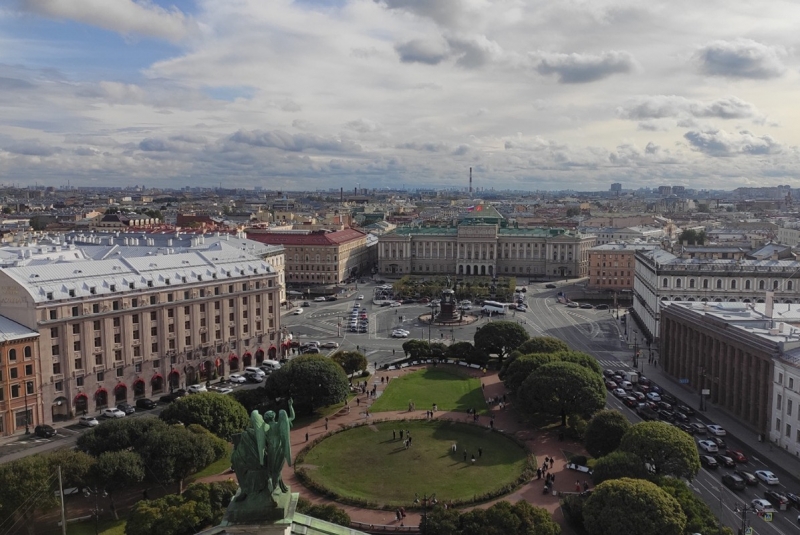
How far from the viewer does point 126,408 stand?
76.2m

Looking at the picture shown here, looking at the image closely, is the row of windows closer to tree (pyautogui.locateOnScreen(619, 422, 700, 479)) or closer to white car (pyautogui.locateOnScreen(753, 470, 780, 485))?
white car (pyautogui.locateOnScreen(753, 470, 780, 485))

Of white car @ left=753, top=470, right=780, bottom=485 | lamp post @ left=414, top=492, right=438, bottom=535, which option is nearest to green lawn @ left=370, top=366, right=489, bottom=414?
lamp post @ left=414, top=492, right=438, bottom=535

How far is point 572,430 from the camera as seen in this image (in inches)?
2589

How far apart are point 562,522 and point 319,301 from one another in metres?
103

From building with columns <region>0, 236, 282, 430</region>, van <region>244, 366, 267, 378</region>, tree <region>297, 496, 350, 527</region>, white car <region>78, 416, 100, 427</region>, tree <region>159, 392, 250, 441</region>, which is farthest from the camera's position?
van <region>244, 366, 267, 378</region>

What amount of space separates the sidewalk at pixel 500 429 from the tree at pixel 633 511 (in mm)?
5274

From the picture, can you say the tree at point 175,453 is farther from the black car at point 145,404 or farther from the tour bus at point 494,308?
the tour bus at point 494,308

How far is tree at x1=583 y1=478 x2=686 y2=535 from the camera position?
41906 mm

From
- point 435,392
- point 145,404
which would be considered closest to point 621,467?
point 435,392

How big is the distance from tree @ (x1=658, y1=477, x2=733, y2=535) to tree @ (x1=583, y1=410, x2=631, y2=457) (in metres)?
8.93

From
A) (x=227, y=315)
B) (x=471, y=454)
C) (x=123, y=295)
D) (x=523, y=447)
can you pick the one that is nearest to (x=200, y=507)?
(x=471, y=454)

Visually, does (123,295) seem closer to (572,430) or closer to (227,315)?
(227,315)

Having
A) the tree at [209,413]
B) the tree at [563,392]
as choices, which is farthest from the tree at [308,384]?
the tree at [563,392]

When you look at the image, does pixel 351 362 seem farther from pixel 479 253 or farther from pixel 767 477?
pixel 479 253
